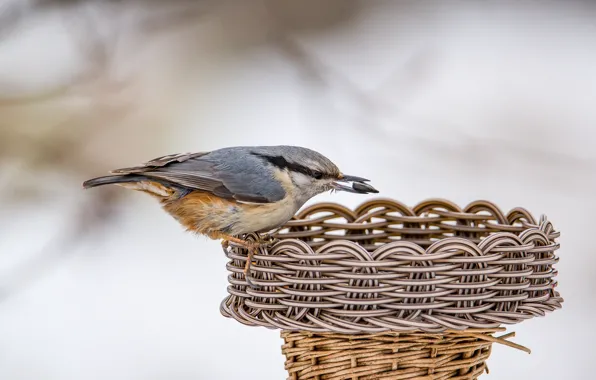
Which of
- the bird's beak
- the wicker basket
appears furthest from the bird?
the wicker basket

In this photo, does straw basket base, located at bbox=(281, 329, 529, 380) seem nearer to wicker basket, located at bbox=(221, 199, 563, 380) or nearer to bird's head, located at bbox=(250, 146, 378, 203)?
wicker basket, located at bbox=(221, 199, 563, 380)

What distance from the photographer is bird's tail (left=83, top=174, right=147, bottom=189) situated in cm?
165

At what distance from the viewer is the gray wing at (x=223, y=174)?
1.64 m

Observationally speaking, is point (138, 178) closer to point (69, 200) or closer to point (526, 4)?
point (69, 200)

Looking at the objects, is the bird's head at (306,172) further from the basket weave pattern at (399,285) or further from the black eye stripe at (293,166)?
the basket weave pattern at (399,285)

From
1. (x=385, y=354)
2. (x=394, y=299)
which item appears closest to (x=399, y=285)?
(x=394, y=299)

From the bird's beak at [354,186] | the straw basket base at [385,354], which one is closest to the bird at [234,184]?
the bird's beak at [354,186]

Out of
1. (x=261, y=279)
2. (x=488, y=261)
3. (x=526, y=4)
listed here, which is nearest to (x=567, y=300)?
(x=526, y=4)

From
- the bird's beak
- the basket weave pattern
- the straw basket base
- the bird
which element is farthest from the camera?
the bird's beak

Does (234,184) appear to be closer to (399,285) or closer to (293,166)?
(293,166)

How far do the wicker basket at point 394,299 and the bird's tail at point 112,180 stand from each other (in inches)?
13.1

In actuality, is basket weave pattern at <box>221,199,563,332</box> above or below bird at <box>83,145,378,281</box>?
below

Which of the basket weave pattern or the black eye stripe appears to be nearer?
the basket weave pattern

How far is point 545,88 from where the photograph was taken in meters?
2.71
